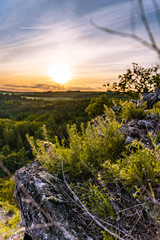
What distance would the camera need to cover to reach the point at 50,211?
1.75m

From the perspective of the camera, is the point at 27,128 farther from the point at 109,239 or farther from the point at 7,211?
the point at 109,239

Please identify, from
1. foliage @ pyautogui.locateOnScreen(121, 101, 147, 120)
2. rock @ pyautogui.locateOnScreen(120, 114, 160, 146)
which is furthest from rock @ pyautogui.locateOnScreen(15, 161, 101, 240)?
foliage @ pyautogui.locateOnScreen(121, 101, 147, 120)

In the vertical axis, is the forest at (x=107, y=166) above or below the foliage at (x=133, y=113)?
below

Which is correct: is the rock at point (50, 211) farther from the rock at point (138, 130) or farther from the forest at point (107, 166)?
the rock at point (138, 130)

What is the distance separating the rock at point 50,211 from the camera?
1.59 m

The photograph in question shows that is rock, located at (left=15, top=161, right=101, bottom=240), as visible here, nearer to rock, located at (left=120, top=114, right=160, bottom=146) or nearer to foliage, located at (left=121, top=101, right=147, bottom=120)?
rock, located at (left=120, top=114, right=160, bottom=146)

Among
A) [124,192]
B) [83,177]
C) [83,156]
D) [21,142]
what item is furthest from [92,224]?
[21,142]

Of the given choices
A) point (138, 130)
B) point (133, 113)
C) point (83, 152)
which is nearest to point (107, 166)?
point (83, 152)

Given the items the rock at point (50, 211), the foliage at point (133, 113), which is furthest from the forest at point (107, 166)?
the rock at point (50, 211)

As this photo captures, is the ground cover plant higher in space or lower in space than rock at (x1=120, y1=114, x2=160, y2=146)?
lower

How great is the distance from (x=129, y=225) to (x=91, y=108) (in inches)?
495

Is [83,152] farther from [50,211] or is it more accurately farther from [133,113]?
[133,113]

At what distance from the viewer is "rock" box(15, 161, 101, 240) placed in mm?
1592

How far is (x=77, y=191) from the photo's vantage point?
2.06 metres
